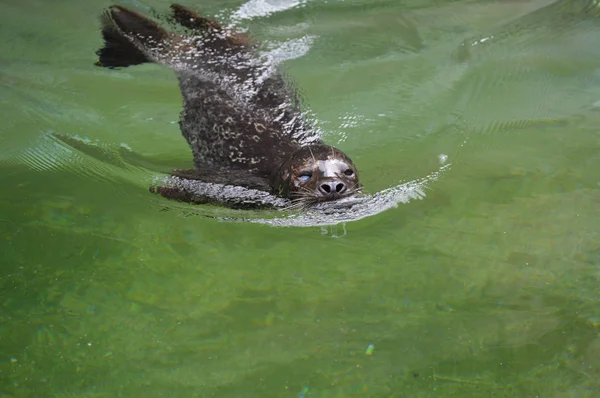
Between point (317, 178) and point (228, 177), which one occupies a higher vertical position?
point (317, 178)

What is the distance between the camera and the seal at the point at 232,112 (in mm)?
5281

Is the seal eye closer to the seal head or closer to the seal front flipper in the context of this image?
the seal head

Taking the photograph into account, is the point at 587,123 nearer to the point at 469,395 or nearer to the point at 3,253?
the point at 469,395

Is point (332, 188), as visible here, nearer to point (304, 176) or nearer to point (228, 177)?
point (304, 176)

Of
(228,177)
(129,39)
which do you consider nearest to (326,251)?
(228,177)

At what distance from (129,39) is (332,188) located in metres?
3.81

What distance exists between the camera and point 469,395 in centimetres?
376

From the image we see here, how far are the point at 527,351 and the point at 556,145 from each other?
287 cm

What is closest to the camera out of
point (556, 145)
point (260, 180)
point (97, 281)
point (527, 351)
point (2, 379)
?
point (2, 379)

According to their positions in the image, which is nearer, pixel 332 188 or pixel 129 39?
pixel 332 188

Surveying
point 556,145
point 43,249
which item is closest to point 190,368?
point 43,249

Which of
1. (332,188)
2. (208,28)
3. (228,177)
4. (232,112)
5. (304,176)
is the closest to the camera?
(332,188)

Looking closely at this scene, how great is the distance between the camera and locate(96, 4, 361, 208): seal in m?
5.28

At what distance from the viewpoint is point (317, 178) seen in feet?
16.9
